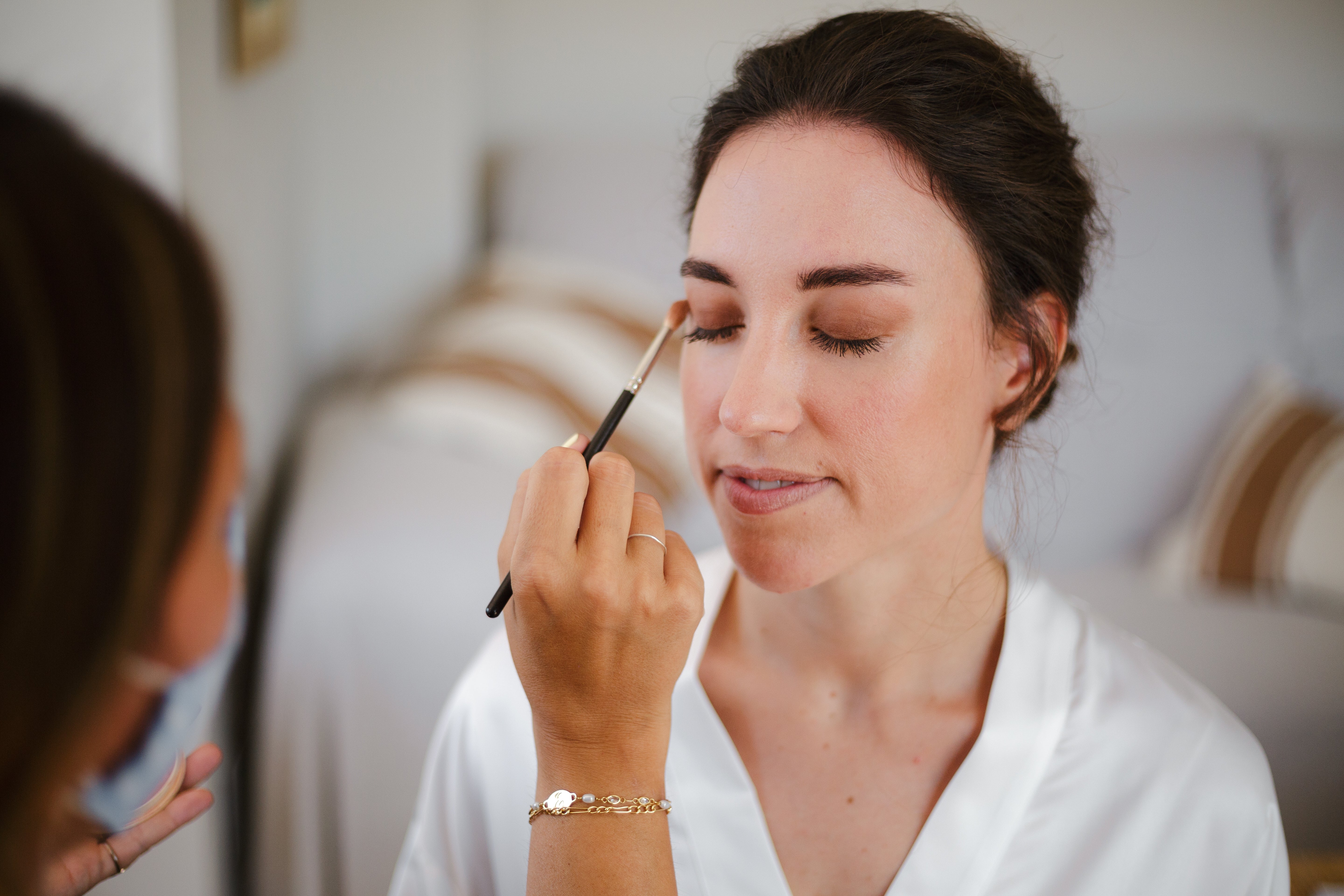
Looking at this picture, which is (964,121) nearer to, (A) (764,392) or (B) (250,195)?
(A) (764,392)

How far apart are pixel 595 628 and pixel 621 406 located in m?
0.19

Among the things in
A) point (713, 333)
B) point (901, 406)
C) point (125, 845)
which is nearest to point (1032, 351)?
point (901, 406)

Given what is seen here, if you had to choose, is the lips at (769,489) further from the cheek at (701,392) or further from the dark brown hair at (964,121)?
the dark brown hair at (964,121)

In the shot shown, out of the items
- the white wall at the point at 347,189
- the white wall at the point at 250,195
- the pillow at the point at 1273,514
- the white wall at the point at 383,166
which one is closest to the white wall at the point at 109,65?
the white wall at the point at 250,195

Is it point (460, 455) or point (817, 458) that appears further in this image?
point (460, 455)

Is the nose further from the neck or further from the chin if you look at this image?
the neck

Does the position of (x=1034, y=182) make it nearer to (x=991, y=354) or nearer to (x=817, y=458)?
(x=991, y=354)

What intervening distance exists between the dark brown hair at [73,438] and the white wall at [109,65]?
46cm

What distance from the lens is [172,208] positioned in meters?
0.46

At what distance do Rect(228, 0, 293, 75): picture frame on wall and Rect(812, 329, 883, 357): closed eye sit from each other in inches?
37.6

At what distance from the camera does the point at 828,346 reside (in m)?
0.68

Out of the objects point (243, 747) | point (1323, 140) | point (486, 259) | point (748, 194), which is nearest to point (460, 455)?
point (243, 747)

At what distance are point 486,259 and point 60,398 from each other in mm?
1788

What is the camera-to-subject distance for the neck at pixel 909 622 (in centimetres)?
79
